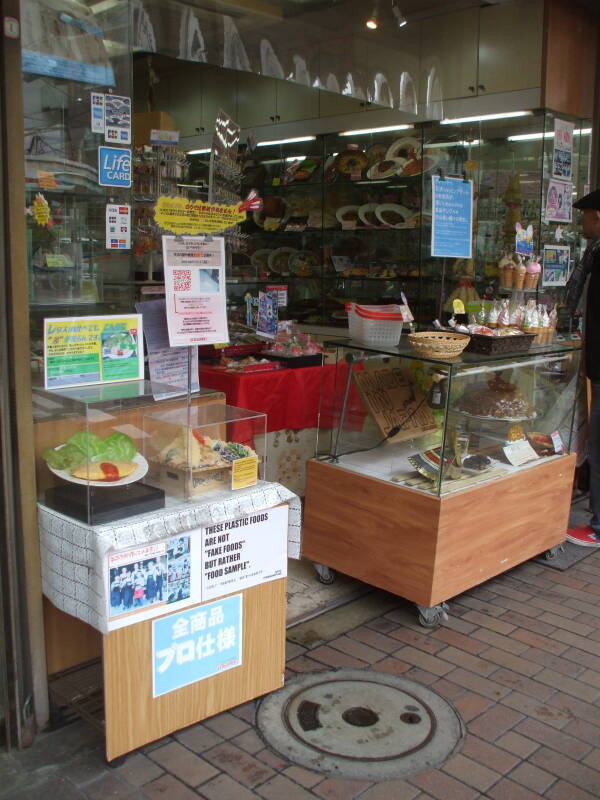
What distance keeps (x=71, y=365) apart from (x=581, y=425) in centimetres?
345

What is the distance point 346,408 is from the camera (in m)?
3.84

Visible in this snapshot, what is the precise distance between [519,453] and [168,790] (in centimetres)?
249

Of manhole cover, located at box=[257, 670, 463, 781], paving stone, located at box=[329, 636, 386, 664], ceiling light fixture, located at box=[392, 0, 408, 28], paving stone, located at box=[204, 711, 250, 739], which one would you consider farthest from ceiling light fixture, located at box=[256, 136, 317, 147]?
paving stone, located at box=[204, 711, 250, 739]

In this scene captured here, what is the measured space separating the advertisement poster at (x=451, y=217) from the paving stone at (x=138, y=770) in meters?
3.61

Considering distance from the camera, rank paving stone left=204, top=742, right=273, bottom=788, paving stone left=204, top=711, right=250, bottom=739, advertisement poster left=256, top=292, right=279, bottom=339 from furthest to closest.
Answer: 1. advertisement poster left=256, top=292, right=279, bottom=339
2. paving stone left=204, top=711, right=250, bottom=739
3. paving stone left=204, top=742, right=273, bottom=788

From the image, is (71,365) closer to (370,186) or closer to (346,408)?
(346,408)

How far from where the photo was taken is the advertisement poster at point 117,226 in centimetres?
332

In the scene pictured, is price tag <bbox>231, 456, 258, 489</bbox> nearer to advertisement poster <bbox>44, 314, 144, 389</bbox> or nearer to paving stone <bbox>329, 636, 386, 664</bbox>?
advertisement poster <bbox>44, 314, 144, 389</bbox>

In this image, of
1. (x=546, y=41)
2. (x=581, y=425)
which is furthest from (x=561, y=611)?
(x=546, y=41)

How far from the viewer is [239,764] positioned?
252 centimetres

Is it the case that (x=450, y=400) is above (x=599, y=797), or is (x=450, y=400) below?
above

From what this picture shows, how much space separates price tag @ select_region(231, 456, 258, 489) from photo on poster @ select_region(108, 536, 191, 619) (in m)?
0.32

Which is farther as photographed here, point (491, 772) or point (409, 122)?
point (409, 122)

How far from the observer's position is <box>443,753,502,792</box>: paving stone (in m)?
2.47
